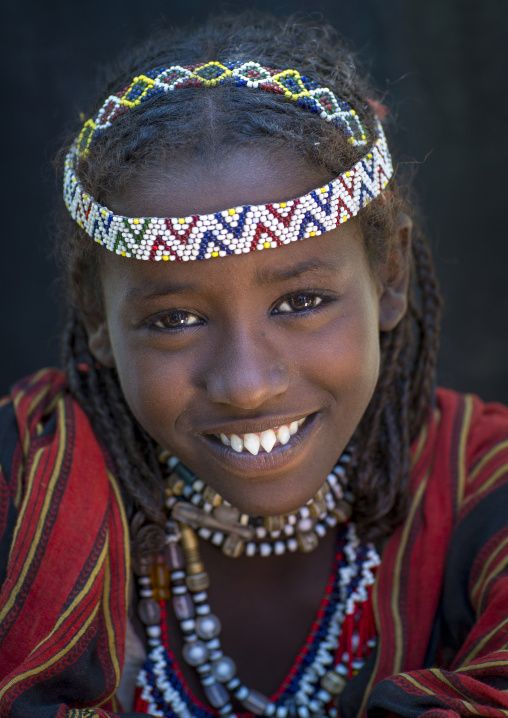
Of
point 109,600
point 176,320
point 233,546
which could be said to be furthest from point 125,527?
point 176,320

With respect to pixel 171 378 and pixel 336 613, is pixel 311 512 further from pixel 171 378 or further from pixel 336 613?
pixel 171 378

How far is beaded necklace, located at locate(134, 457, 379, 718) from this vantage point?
1.70 m

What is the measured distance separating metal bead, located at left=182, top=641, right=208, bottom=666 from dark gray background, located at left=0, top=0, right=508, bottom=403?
1.20 m

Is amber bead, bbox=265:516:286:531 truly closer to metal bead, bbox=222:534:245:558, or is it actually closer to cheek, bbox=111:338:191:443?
metal bead, bbox=222:534:245:558

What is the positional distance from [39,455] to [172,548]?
371 millimetres

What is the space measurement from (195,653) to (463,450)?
0.75m

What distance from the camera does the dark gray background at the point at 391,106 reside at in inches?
102

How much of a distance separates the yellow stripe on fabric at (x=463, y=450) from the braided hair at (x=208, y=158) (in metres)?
0.09

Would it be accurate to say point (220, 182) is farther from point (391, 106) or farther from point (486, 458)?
point (391, 106)

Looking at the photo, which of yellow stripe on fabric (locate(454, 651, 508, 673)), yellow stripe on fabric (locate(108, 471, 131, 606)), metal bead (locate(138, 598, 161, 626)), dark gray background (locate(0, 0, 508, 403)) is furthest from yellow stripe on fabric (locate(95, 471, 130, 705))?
dark gray background (locate(0, 0, 508, 403))

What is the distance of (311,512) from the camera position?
175 cm

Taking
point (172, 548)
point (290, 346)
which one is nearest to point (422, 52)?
point (290, 346)

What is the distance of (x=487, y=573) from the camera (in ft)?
5.04

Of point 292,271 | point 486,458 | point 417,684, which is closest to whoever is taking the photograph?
point 417,684
